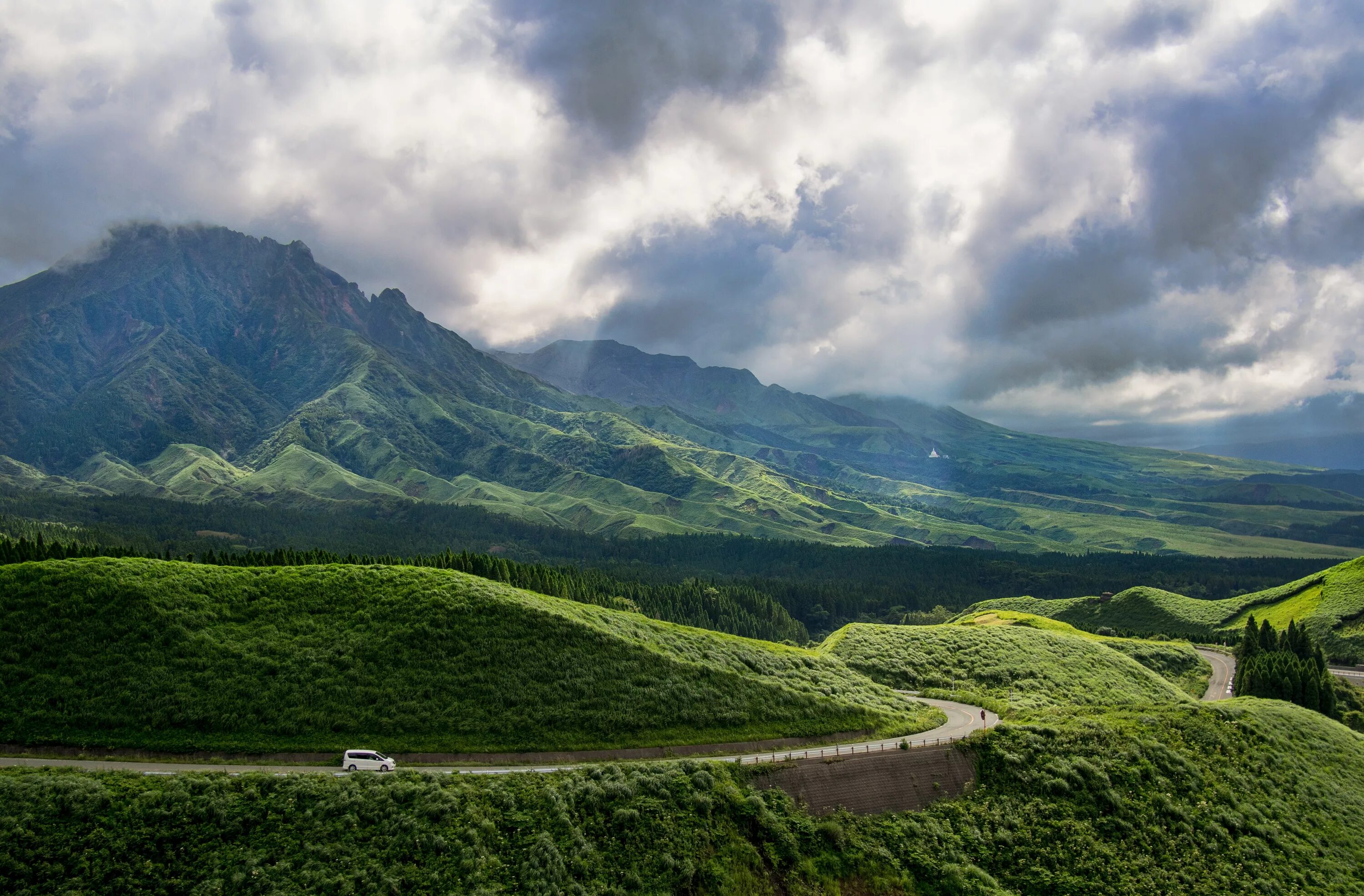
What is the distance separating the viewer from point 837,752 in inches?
1720

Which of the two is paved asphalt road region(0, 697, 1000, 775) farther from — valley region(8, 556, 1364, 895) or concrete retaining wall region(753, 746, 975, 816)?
concrete retaining wall region(753, 746, 975, 816)

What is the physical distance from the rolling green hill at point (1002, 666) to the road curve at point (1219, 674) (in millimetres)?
11782

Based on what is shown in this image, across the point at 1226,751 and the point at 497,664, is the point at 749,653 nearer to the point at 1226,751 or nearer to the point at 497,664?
the point at 497,664

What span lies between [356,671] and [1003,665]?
65838mm

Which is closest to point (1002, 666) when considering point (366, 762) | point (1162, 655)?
point (1162, 655)

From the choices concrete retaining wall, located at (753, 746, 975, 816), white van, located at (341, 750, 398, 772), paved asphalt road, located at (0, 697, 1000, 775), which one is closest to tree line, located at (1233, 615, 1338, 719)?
paved asphalt road, located at (0, 697, 1000, 775)

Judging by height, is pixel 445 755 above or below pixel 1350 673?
above

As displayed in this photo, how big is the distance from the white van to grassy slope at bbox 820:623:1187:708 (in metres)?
51.0

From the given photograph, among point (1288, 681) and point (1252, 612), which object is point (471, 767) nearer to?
point (1288, 681)

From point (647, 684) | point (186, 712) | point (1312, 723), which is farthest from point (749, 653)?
point (1312, 723)

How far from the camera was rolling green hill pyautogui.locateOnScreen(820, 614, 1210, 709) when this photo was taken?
239 ft

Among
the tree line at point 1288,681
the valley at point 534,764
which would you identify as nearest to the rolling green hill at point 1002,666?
the valley at point 534,764

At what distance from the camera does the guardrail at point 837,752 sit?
41.7 m

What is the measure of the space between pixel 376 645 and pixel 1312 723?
84526 mm
